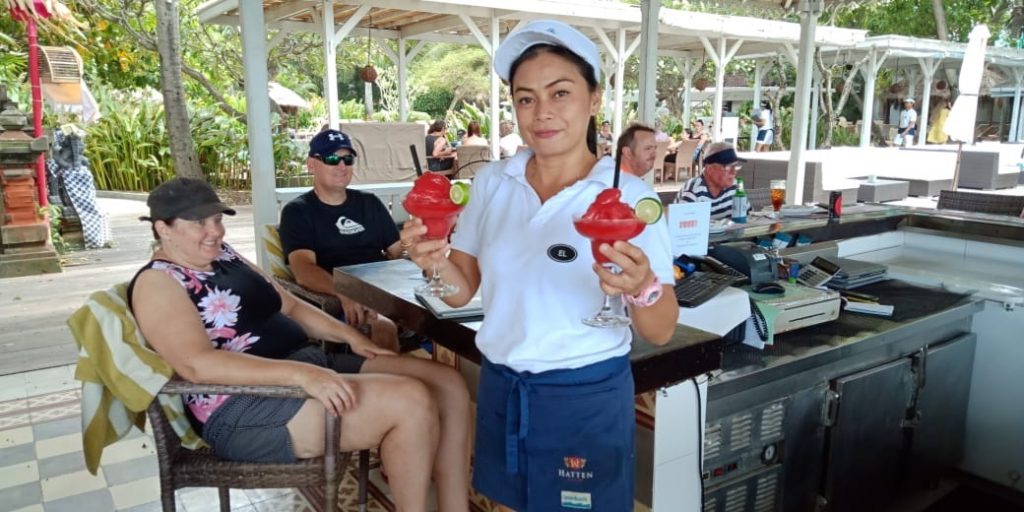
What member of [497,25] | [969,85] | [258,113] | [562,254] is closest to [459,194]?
[562,254]

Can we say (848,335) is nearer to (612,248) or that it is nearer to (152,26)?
(612,248)

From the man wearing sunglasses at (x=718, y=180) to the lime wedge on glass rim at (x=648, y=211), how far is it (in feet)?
11.0

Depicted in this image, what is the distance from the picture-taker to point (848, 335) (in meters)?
2.36

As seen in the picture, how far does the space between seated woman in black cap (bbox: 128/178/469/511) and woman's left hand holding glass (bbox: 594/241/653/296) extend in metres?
1.00

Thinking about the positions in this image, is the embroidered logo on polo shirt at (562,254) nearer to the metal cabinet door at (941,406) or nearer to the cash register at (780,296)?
the cash register at (780,296)

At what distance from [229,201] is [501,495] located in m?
10.5

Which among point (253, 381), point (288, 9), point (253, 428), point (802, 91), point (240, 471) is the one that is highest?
point (288, 9)

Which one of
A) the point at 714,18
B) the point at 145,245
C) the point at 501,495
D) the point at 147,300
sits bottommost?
the point at 145,245

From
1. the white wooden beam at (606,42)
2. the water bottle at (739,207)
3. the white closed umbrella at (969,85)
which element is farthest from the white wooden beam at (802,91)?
the water bottle at (739,207)

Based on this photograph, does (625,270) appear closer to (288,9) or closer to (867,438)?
(867,438)

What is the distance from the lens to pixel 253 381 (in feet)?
6.34

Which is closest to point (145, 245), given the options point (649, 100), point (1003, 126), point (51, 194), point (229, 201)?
point (51, 194)

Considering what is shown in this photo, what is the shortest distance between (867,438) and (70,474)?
3.17 metres

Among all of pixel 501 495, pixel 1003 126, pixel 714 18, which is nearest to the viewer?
pixel 501 495
